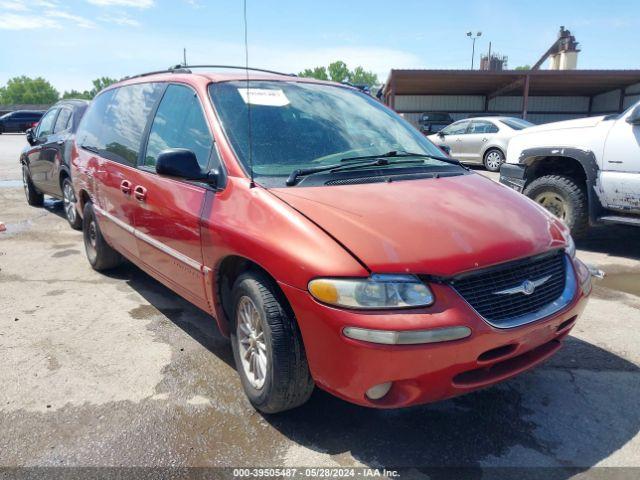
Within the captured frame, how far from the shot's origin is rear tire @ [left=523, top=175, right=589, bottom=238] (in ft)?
18.8

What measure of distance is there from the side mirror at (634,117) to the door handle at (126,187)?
4.91 m

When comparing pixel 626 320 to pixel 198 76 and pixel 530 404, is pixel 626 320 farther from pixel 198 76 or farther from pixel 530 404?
pixel 198 76

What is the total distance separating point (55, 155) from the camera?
7.19 metres

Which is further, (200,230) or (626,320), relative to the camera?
(626,320)

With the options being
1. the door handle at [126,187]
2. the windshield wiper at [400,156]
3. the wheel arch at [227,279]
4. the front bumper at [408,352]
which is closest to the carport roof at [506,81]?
the windshield wiper at [400,156]

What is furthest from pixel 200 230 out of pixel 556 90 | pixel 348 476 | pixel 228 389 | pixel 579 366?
pixel 556 90

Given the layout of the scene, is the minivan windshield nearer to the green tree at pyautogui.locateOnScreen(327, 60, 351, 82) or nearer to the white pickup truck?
the white pickup truck

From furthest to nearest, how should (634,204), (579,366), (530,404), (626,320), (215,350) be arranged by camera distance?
1. (634,204)
2. (626,320)
3. (215,350)
4. (579,366)
5. (530,404)

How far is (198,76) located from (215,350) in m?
1.89

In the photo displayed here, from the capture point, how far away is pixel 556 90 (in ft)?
84.3

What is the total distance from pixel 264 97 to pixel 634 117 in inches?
160

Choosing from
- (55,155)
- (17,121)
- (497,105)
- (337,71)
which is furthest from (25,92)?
(55,155)

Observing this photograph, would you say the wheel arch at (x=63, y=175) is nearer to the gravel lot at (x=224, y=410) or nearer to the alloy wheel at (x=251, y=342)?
the gravel lot at (x=224, y=410)

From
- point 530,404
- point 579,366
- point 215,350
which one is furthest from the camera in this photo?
point 215,350
